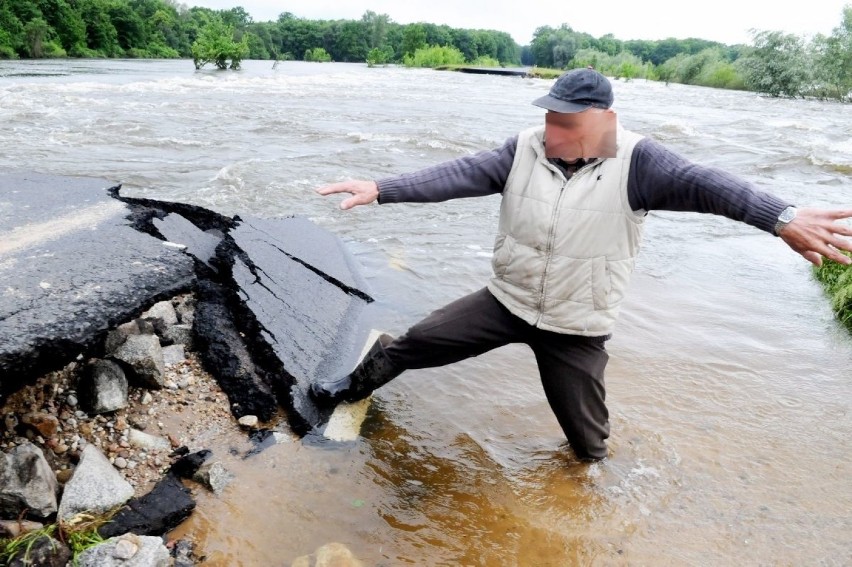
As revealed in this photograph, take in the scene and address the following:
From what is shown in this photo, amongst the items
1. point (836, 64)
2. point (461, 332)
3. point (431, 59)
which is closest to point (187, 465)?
point (461, 332)

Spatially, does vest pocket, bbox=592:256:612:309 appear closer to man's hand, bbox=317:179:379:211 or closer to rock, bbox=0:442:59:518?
man's hand, bbox=317:179:379:211

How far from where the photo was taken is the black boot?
3.49 m

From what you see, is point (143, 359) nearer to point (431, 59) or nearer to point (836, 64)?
point (836, 64)

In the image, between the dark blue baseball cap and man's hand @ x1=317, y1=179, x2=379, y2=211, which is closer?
the dark blue baseball cap

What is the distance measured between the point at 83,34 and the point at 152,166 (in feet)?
201

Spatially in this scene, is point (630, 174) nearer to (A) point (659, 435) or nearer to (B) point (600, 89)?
(B) point (600, 89)

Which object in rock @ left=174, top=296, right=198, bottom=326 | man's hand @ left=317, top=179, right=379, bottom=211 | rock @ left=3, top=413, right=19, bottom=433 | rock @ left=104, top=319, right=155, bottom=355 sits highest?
man's hand @ left=317, top=179, right=379, bottom=211

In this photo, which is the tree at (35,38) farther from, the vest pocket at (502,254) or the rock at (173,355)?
the vest pocket at (502,254)

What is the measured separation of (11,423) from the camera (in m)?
2.84

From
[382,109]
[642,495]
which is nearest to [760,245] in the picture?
[642,495]

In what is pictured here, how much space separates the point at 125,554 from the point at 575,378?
2.11 meters

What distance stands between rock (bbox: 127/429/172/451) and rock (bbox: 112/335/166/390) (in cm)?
33

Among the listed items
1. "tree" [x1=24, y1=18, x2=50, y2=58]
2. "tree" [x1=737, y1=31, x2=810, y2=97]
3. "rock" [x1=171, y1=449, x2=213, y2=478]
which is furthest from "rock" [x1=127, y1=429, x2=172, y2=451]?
"tree" [x1=24, y1=18, x2=50, y2=58]

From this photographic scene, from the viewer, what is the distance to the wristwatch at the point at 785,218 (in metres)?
2.39
